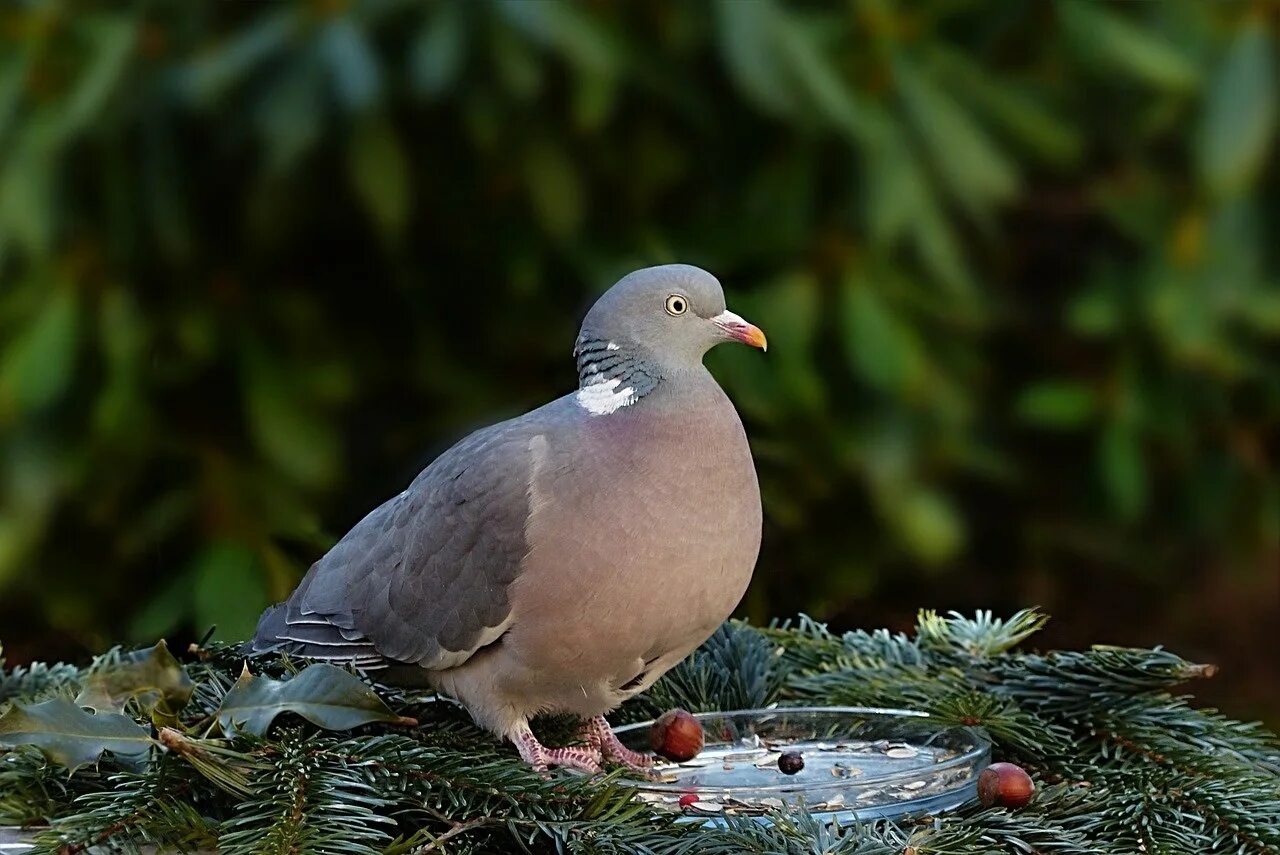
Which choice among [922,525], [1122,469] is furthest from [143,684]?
[1122,469]

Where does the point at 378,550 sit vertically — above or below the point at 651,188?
below

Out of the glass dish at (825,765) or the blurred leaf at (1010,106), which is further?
the blurred leaf at (1010,106)

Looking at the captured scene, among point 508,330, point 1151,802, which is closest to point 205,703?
point 1151,802

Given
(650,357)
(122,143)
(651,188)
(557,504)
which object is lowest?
(557,504)

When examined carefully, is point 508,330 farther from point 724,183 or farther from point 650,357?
point 650,357

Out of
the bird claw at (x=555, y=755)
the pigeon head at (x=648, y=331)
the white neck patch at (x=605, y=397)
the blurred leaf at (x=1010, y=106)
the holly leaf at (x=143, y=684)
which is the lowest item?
the holly leaf at (x=143, y=684)

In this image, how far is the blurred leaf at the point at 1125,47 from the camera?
2.77m

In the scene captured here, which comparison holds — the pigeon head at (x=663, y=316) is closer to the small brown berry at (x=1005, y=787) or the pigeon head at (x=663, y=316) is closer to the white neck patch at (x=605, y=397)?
the white neck patch at (x=605, y=397)

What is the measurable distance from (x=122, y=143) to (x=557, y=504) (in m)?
1.57

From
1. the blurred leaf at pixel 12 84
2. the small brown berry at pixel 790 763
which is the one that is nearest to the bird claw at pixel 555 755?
the small brown berry at pixel 790 763

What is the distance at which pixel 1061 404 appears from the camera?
313cm

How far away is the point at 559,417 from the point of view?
1519mm

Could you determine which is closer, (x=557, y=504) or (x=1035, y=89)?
(x=557, y=504)

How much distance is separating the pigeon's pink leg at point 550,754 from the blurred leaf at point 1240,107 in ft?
6.24
